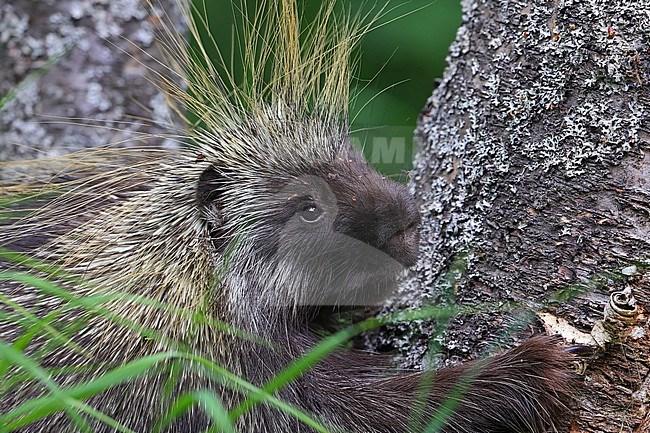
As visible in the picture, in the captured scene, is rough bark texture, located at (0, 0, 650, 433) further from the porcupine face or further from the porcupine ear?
the porcupine ear

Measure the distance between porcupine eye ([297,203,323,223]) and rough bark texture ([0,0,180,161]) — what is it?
1.42 meters

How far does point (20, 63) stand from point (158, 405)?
6.59 ft

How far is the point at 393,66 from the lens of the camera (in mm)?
3133

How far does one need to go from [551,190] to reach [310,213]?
0.58 metres

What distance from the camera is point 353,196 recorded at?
1726 mm

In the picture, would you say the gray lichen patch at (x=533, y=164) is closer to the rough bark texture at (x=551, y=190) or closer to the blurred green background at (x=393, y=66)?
the rough bark texture at (x=551, y=190)


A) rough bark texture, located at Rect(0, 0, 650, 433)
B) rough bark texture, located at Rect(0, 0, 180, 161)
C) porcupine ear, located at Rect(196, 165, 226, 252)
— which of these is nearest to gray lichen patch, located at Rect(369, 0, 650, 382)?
rough bark texture, located at Rect(0, 0, 650, 433)

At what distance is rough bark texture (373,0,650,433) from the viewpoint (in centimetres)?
140

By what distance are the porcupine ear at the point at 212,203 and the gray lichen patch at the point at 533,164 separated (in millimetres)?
504

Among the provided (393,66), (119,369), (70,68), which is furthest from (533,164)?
(70,68)

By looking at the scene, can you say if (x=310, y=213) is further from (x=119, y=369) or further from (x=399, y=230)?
(x=119, y=369)

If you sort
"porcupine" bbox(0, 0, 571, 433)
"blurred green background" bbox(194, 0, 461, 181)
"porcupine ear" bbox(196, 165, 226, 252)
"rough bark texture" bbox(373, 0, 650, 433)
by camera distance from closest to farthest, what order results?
1. "rough bark texture" bbox(373, 0, 650, 433)
2. "porcupine" bbox(0, 0, 571, 433)
3. "porcupine ear" bbox(196, 165, 226, 252)
4. "blurred green background" bbox(194, 0, 461, 181)

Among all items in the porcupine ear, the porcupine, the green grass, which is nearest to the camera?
the green grass

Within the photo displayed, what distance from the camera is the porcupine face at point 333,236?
1.69 metres
